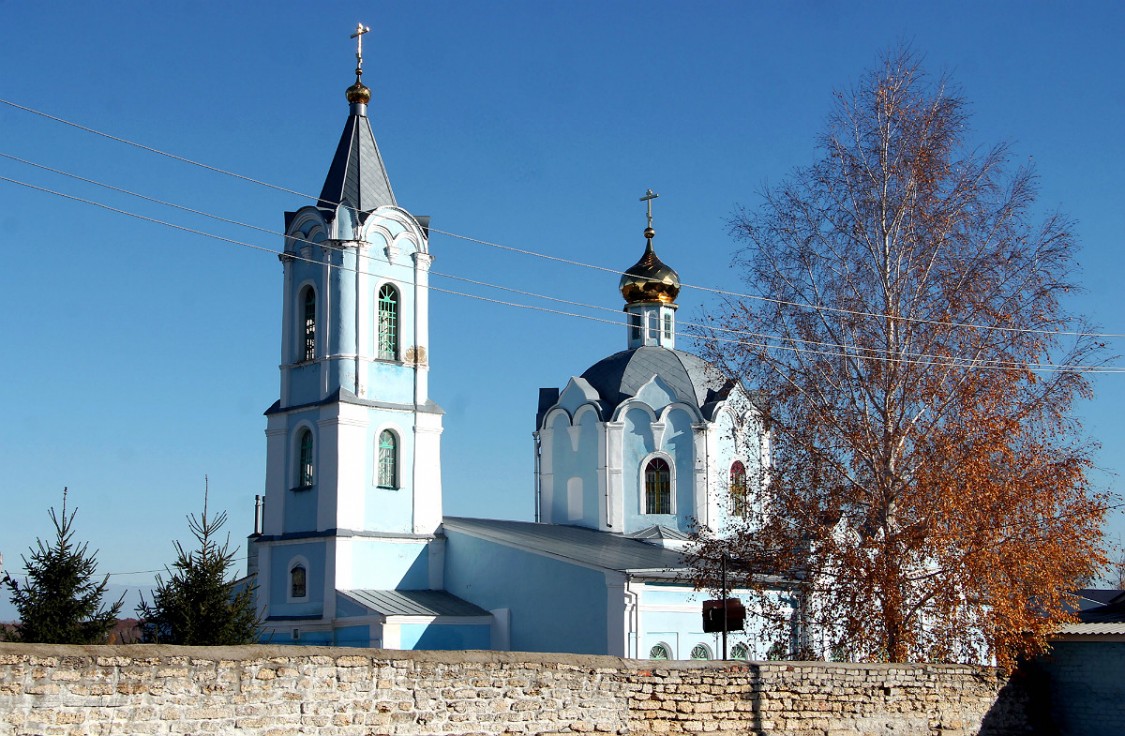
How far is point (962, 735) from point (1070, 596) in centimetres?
258

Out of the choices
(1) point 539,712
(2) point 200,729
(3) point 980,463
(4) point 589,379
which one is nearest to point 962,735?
(3) point 980,463

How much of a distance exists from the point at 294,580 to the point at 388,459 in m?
2.77

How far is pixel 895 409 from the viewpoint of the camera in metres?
17.2

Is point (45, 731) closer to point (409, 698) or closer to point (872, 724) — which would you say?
point (409, 698)

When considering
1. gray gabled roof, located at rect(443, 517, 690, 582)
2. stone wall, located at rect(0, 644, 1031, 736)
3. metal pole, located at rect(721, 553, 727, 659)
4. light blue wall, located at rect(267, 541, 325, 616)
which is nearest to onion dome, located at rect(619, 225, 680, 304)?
gray gabled roof, located at rect(443, 517, 690, 582)

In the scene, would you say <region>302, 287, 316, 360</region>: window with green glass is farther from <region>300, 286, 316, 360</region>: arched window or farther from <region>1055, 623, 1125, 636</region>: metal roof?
<region>1055, 623, 1125, 636</region>: metal roof

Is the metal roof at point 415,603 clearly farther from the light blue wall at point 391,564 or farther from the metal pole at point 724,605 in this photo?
the metal pole at point 724,605

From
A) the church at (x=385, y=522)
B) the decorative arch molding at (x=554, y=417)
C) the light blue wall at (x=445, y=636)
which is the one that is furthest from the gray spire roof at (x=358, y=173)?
the light blue wall at (x=445, y=636)

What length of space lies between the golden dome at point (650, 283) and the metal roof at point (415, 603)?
989cm

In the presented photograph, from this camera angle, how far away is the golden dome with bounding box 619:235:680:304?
32219 millimetres

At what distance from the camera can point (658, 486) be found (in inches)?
1149

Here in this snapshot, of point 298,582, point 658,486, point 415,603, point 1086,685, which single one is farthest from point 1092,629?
point 298,582

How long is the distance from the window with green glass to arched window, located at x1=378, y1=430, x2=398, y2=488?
210cm

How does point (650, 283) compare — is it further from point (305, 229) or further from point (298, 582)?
point (298, 582)
